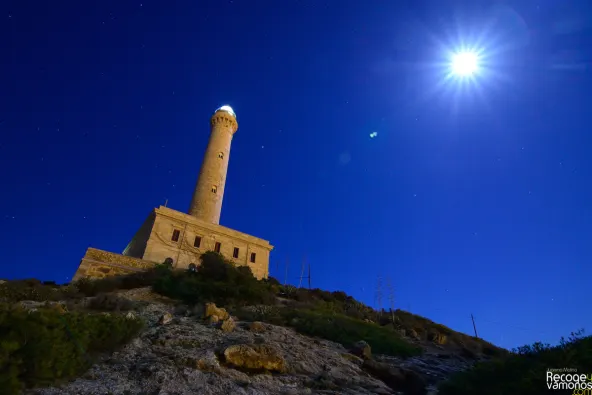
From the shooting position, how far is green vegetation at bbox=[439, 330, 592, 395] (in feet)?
20.0

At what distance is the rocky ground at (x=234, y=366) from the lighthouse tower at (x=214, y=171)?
20.6 meters

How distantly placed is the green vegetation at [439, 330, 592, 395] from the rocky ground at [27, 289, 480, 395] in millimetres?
1073

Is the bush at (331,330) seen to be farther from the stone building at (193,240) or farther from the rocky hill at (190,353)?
the stone building at (193,240)

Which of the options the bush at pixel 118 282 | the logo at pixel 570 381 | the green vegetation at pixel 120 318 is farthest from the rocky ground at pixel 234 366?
the bush at pixel 118 282

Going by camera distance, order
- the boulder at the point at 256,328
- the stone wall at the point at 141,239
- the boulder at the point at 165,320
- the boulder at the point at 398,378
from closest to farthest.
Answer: the boulder at the point at 398,378 → the boulder at the point at 165,320 → the boulder at the point at 256,328 → the stone wall at the point at 141,239

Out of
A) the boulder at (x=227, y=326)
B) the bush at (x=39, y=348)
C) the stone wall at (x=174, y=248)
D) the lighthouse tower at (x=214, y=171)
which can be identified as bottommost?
the bush at (x=39, y=348)

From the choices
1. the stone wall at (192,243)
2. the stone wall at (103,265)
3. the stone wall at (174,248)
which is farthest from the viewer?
the stone wall at (192,243)

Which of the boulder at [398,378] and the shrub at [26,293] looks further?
the shrub at [26,293]

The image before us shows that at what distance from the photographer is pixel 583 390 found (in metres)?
5.24

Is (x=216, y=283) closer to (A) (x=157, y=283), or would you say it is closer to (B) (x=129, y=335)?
(A) (x=157, y=283)

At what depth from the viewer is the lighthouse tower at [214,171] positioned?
3198 centimetres

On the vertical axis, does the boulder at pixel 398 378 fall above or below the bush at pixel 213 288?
below

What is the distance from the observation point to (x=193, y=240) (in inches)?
1078

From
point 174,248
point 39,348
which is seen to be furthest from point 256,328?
point 174,248
